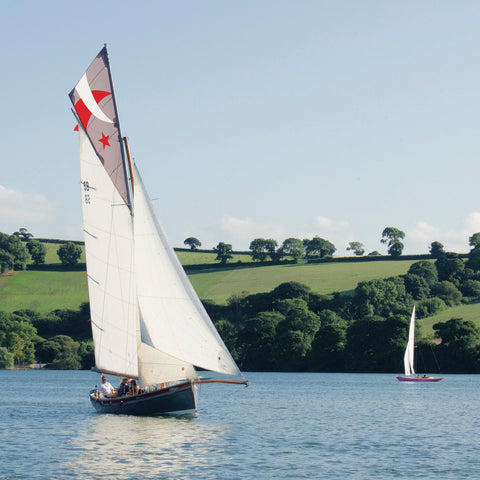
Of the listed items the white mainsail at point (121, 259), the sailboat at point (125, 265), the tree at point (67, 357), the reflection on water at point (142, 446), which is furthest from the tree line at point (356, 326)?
the white mainsail at point (121, 259)

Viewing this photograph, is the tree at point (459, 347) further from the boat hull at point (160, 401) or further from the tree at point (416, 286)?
the boat hull at point (160, 401)

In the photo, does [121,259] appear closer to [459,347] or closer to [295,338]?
[459,347]

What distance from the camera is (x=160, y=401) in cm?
4903

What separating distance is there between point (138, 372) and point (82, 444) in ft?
27.7

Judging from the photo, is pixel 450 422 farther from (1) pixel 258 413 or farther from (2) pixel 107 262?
(2) pixel 107 262

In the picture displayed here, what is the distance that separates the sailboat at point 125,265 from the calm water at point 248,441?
8.89 ft

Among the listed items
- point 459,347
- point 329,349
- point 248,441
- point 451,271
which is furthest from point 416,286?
point 248,441

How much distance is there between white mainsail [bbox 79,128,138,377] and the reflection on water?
3856 millimetres

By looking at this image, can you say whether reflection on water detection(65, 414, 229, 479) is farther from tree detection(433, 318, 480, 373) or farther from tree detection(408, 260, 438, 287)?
tree detection(408, 260, 438, 287)

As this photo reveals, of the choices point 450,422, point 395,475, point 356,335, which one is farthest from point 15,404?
point 356,335

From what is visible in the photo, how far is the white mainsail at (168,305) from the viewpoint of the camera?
45312mm

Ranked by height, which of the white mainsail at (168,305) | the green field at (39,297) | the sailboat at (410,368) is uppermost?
the green field at (39,297)

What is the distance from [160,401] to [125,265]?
8.32m

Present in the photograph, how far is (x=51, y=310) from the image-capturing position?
187 metres
